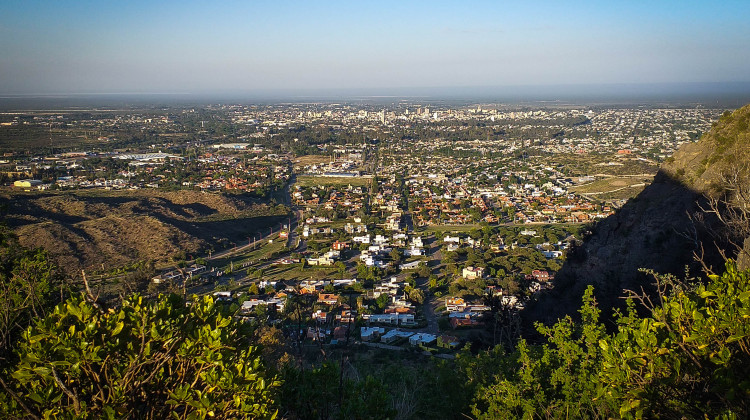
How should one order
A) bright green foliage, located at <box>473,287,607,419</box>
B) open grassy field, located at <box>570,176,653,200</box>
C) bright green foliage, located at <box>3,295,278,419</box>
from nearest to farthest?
bright green foliage, located at <box>3,295,278,419</box> < bright green foliage, located at <box>473,287,607,419</box> < open grassy field, located at <box>570,176,653,200</box>

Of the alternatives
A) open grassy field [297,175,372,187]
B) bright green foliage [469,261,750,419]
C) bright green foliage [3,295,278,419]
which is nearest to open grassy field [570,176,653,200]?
open grassy field [297,175,372,187]

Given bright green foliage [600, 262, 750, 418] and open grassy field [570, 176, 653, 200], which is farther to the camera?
open grassy field [570, 176, 653, 200]

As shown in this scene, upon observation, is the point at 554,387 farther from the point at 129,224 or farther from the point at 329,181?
the point at 329,181

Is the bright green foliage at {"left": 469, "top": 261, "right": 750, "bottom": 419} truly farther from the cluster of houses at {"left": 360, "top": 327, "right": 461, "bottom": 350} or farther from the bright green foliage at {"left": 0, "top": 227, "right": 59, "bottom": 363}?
the cluster of houses at {"left": 360, "top": 327, "right": 461, "bottom": 350}


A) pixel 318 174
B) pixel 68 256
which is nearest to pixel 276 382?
pixel 68 256

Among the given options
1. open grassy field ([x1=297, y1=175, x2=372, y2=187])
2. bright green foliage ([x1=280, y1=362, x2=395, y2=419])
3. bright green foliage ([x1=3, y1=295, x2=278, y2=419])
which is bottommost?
open grassy field ([x1=297, y1=175, x2=372, y2=187])
